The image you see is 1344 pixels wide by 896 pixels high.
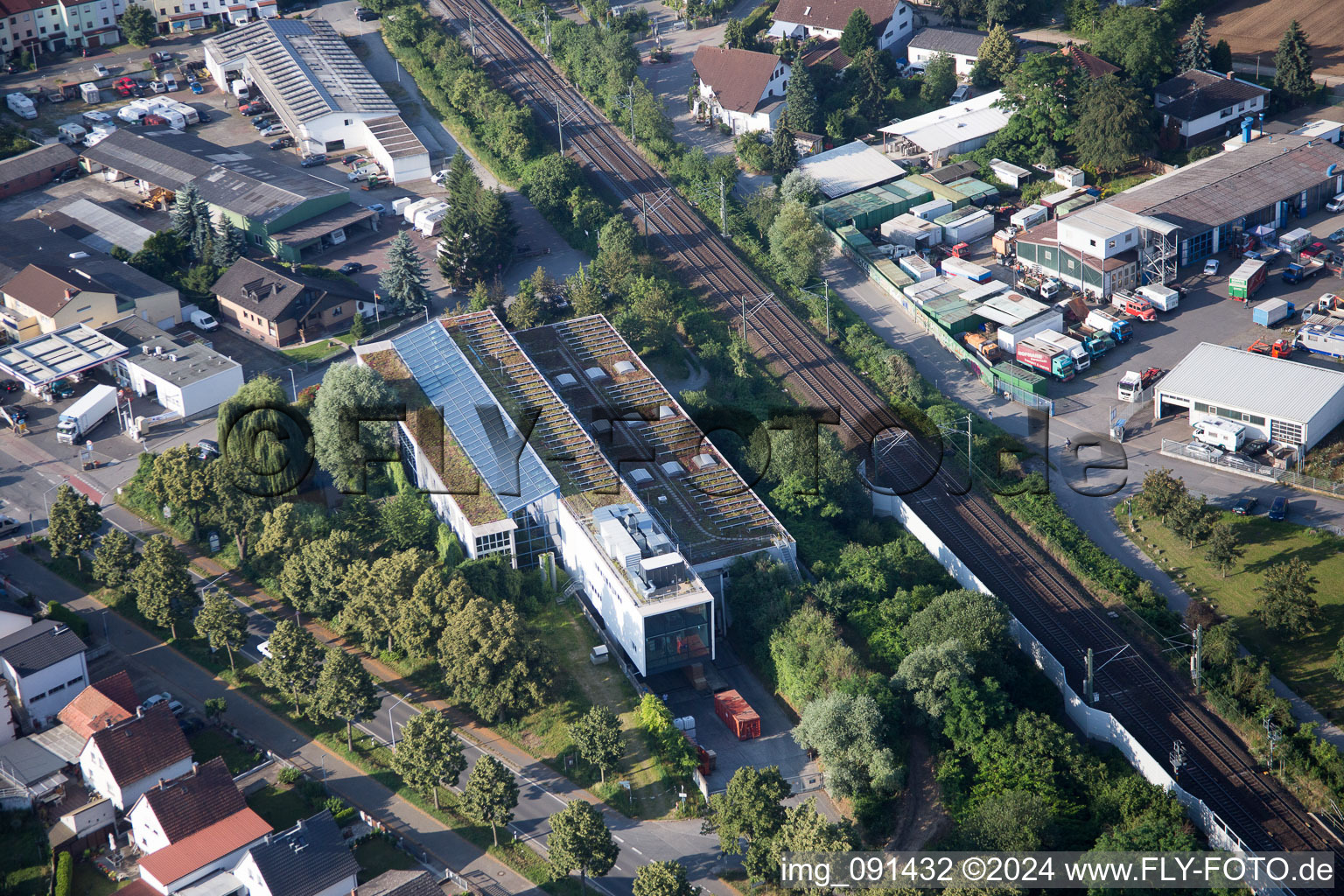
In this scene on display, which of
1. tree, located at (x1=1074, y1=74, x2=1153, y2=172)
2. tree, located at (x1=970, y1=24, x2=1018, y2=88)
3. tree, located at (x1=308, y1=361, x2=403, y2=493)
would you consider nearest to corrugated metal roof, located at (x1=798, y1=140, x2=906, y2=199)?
tree, located at (x1=1074, y1=74, x2=1153, y2=172)

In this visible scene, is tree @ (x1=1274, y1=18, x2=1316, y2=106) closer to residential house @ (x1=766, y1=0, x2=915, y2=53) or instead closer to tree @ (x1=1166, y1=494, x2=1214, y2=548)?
residential house @ (x1=766, y1=0, x2=915, y2=53)

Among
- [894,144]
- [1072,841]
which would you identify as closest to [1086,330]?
[894,144]

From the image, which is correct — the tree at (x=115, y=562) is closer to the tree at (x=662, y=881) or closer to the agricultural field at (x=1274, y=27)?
the tree at (x=662, y=881)

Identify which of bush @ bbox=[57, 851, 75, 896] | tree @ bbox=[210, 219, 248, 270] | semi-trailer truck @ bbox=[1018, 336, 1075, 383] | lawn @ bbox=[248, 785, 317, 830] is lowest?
lawn @ bbox=[248, 785, 317, 830]

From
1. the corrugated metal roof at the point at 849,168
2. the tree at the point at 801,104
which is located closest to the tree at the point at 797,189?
the corrugated metal roof at the point at 849,168

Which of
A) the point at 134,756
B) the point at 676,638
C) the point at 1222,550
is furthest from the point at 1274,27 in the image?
the point at 134,756

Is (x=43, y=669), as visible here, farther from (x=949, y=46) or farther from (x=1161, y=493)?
(x=949, y=46)

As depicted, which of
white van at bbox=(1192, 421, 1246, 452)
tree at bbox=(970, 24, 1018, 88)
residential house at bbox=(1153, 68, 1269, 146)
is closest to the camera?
white van at bbox=(1192, 421, 1246, 452)
